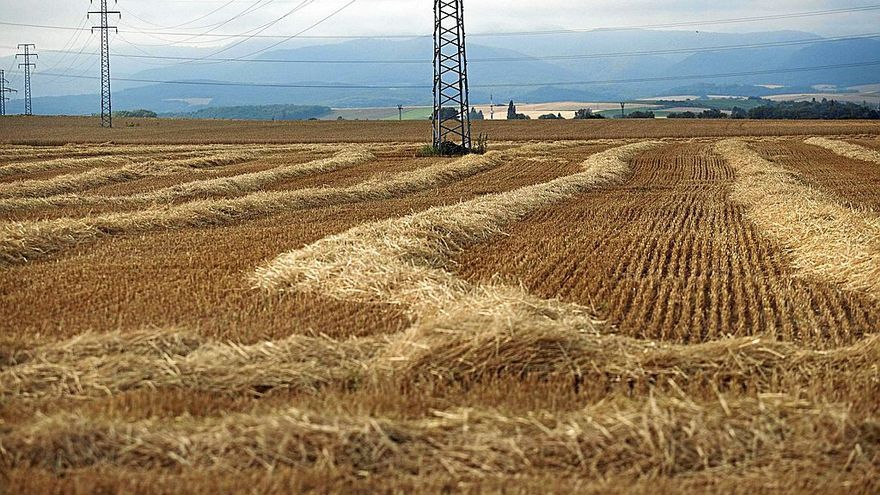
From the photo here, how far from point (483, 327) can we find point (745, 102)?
6941 inches

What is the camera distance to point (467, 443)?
5559 millimetres

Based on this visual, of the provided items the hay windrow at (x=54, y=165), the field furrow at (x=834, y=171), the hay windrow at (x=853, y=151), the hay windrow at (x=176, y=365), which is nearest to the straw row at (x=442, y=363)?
the hay windrow at (x=176, y=365)

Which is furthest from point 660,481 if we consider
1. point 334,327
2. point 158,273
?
point 158,273

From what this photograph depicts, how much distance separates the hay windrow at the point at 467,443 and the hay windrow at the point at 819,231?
5002mm

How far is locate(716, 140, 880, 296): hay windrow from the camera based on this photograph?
10859 millimetres

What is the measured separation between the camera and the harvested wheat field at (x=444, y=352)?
17.5 ft

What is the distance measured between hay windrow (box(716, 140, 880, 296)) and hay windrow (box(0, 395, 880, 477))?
500cm

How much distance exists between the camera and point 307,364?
278 inches

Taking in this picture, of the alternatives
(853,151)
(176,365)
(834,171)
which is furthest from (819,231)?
(853,151)

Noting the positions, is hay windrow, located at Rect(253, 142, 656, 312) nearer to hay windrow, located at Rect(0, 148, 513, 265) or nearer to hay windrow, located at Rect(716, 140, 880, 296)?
hay windrow, located at Rect(0, 148, 513, 265)

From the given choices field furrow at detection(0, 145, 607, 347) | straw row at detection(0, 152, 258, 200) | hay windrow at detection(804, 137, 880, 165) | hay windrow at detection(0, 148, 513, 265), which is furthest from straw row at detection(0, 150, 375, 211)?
hay windrow at detection(804, 137, 880, 165)

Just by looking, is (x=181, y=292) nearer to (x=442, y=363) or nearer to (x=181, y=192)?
(x=442, y=363)

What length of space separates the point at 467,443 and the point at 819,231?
9.43m

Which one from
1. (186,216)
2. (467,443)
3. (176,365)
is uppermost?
(186,216)
